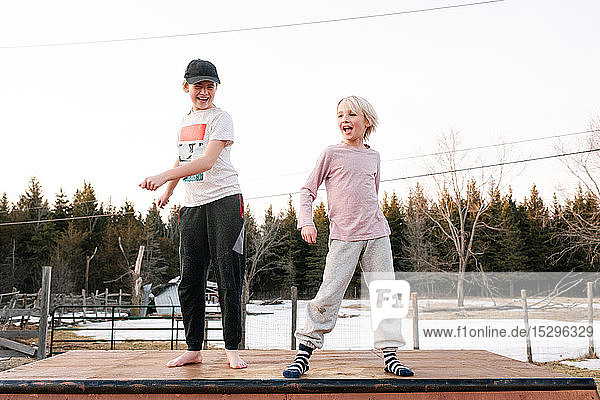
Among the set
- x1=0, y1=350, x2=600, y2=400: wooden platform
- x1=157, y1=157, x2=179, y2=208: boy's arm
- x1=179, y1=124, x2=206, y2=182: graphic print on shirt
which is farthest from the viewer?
x1=157, y1=157, x2=179, y2=208: boy's arm

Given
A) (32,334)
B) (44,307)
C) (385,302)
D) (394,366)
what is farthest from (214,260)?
(32,334)

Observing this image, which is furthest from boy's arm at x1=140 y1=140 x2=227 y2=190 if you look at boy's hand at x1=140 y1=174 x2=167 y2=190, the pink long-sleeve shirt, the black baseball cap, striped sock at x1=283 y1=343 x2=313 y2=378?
striped sock at x1=283 y1=343 x2=313 y2=378

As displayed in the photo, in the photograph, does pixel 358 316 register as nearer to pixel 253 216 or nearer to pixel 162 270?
pixel 253 216

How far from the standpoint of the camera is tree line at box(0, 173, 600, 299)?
83.8 feet

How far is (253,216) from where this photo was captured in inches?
1127

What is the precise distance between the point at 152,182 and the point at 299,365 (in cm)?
113

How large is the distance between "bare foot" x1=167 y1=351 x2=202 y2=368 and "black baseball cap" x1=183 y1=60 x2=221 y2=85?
1.50 metres

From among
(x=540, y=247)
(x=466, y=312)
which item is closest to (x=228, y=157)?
(x=466, y=312)

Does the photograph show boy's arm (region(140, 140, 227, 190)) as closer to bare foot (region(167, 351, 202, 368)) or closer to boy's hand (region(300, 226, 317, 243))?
boy's hand (region(300, 226, 317, 243))

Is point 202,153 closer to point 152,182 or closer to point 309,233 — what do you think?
point 152,182

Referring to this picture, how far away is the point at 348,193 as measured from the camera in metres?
2.92

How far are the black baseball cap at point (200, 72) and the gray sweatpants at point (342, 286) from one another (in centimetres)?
113

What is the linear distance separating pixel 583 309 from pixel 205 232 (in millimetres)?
18063

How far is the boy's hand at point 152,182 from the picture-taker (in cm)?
262
